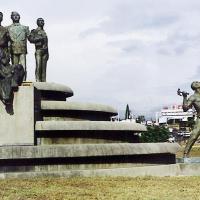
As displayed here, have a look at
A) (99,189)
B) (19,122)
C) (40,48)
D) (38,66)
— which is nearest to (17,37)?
(40,48)

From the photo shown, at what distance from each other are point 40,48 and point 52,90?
6.60 feet

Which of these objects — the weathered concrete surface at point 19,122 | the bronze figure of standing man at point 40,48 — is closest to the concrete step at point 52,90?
the bronze figure of standing man at point 40,48

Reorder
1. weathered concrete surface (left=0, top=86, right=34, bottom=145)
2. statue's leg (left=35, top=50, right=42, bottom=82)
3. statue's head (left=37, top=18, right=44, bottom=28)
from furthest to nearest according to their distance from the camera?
1. statue's leg (left=35, top=50, right=42, bottom=82)
2. statue's head (left=37, top=18, right=44, bottom=28)
3. weathered concrete surface (left=0, top=86, right=34, bottom=145)

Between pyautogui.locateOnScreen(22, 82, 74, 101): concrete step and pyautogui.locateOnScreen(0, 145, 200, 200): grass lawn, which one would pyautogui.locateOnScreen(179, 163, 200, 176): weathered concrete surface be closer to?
pyautogui.locateOnScreen(0, 145, 200, 200): grass lawn

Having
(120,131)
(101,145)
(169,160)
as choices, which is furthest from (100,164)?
(169,160)

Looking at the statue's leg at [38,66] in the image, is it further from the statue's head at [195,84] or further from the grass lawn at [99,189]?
the grass lawn at [99,189]

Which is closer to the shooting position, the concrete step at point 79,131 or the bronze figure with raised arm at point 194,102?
the concrete step at point 79,131

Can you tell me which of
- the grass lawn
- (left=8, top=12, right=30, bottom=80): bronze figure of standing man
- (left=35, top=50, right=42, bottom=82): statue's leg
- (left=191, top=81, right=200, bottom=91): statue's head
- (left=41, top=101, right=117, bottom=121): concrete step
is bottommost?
the grass lawn

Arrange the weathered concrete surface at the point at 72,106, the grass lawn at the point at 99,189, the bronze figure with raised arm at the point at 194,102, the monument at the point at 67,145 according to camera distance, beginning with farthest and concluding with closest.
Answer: the bronze figure with raised arm at the point at 194,102 → the weathered concrete surface at the point at 72,106 → the monument at the point at 67,145 → the grass lawn at the point at 99,189

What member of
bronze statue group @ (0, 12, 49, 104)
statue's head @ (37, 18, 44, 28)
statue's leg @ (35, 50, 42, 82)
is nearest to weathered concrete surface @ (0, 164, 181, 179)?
bronze statue group @ (0, 12, 49, 104)

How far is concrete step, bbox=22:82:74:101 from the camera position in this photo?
1485 centimetres

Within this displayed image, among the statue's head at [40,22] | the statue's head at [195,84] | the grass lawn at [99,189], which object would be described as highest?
Result: the statue's head at [40,22]

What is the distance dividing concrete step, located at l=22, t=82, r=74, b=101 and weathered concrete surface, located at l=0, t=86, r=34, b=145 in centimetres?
190

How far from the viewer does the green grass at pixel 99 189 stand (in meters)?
8.56
